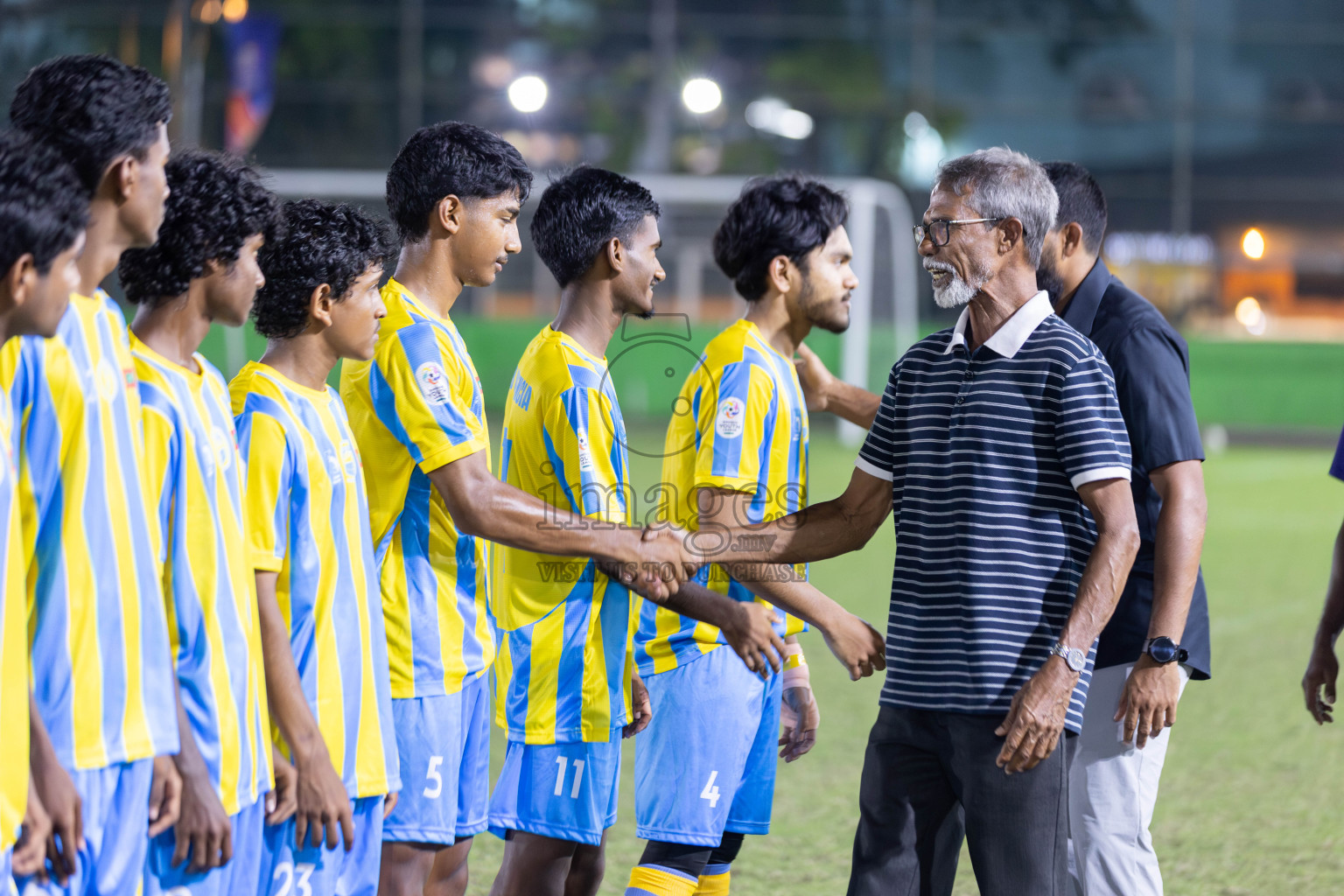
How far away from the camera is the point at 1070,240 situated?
383cm

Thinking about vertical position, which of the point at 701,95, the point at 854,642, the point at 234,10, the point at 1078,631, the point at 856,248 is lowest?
the point at 854,642

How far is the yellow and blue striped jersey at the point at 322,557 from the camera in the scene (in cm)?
273

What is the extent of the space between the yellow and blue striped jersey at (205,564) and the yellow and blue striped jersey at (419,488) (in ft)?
2.14

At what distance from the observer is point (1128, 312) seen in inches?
142

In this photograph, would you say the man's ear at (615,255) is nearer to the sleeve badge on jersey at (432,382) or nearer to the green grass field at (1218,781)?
the sleeve badge on jersey at (432,382)

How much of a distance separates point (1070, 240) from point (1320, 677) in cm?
155

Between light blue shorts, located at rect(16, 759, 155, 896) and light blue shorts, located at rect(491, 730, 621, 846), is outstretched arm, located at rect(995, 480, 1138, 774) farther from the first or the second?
light blue shorts, located at rect(16, 759, 155, 896)

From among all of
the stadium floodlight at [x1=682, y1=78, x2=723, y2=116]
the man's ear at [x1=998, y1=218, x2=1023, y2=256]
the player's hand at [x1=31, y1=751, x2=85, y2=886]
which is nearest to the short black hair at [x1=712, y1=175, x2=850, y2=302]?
the man's ear at [x1=998, y1=218, x2=1023, y2=256]

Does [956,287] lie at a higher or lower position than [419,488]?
higher

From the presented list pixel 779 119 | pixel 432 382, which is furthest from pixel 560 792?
pixel 779 119

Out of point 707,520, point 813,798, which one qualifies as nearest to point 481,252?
point 707,520

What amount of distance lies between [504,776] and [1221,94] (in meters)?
28.5

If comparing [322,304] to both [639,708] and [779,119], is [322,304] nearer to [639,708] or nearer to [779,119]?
[639,708]

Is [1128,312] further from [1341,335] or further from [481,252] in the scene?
[1341,335]
